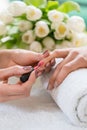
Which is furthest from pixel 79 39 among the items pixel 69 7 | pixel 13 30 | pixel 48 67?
pixel 48 67

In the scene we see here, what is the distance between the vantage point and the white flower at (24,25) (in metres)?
1.22

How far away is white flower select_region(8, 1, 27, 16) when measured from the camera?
1219 mm

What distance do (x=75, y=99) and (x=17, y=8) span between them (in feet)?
2.09

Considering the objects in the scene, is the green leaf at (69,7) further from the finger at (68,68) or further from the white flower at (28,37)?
the finger at (68,68)

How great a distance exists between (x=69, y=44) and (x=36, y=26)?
6.4 inches

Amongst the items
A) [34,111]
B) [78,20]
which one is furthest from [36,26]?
[34,111]

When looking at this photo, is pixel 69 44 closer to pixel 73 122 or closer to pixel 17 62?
pixel 17 62

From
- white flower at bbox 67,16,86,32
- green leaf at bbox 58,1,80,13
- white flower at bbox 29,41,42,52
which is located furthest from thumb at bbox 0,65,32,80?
green leaf at bbox 58,1,80,13

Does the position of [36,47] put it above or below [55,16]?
below

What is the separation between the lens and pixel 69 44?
124 cm

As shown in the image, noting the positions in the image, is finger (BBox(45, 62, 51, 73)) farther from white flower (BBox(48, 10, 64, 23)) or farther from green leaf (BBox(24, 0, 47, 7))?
green leaf (BBox(24, 0, 47, 7))

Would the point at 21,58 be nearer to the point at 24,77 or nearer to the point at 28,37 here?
the point at 24,77

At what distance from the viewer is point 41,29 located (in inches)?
47.1

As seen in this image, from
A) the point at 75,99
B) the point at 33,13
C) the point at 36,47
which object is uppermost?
the point at 75,99
